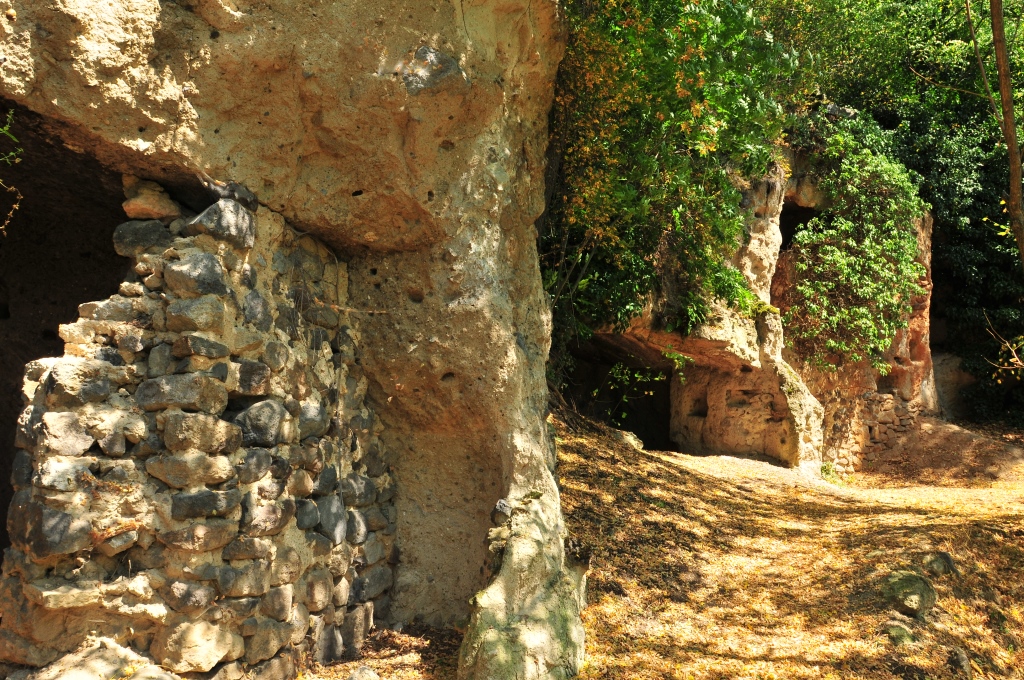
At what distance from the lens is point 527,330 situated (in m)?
5.25

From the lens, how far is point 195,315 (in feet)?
11.5

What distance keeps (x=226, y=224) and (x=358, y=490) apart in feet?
5.63

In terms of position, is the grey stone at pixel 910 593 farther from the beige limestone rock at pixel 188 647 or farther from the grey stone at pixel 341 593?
the beige limestone rock at pixel 188 647

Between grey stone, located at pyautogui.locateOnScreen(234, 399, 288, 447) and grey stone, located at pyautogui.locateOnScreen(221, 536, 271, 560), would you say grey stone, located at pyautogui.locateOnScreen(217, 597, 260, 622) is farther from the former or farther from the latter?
grey stone, located at pyautogui.locateOnScreen(234, 399, 288, 447)

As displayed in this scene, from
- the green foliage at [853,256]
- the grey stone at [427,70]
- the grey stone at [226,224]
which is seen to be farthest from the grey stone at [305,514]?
the green foliage at [853,256]

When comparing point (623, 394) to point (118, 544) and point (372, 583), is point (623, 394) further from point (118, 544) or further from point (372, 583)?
point (118, 544)

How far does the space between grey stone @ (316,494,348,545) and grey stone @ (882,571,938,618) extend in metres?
3.62

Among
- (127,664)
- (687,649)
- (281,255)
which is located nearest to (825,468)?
(687,649)

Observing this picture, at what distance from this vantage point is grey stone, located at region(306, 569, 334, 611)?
405 centimetres

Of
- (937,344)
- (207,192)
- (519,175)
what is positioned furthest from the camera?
(937,344)

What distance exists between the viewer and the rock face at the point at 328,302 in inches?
134

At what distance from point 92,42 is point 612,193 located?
12.9ft

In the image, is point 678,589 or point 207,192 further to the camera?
point 678,589

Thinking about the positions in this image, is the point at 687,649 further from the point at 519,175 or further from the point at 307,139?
the point at 307,139
